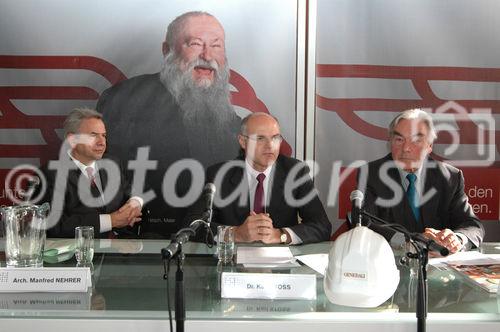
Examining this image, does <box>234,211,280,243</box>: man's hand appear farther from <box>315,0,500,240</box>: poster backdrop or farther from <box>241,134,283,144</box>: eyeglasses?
<box>315,0,500,240</box>: poster backdrop

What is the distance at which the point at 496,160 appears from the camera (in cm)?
403

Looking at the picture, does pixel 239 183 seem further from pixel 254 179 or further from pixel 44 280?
pixel 44 280

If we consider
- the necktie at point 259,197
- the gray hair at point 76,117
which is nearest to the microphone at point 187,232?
the necktie at point 259,197

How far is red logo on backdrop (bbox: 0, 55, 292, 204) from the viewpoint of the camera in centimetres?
399

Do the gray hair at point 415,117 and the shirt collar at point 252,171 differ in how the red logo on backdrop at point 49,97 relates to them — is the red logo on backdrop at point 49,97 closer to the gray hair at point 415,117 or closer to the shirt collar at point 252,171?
the shirt collar at point 252,171

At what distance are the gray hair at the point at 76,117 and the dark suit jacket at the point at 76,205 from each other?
27 cm

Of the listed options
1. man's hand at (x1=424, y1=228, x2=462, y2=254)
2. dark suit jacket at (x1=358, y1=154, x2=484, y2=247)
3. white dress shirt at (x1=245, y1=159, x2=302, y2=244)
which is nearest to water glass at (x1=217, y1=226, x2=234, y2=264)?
man's hand at (x1=424, y1=228, x2=462, y2=254)

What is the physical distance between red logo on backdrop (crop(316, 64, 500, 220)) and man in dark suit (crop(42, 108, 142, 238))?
1402 mm

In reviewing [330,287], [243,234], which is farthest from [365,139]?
[330,287]

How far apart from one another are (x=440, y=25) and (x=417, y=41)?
0.18 metres

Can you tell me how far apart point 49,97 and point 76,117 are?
24cm

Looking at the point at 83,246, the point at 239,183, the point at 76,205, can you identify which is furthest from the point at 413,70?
the point at 83,246

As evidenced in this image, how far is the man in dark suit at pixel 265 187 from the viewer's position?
3.35m

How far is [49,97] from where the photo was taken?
13.1 ft
